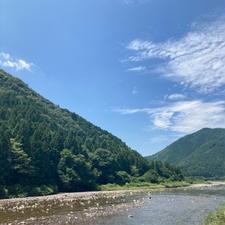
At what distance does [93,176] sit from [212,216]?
258 ft

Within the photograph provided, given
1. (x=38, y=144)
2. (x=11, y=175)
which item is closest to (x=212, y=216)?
(x=11, y=175)

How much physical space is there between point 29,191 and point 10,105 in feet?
364

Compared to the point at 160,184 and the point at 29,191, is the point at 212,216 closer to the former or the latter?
the point at 29,191

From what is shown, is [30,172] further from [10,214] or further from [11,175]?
[10,214]

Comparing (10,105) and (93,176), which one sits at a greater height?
(10,105)

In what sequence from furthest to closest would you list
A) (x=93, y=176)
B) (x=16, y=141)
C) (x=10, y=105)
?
(x=10, y=105) < (x=93, y=176) < (x=16, y=141)

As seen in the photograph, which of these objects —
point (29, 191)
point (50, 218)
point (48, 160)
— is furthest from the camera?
point (48, 160)

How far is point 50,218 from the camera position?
3111 cm

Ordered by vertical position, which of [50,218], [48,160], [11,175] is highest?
[48,160]

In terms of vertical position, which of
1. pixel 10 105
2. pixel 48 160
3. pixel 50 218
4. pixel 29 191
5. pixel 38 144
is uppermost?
pixel 10 105

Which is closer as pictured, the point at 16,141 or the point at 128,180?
the point at 16,141

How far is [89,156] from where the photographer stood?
4574 inches

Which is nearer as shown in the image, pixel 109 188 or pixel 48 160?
pixel 48 160

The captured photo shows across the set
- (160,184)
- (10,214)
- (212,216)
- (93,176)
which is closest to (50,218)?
(10,214)
